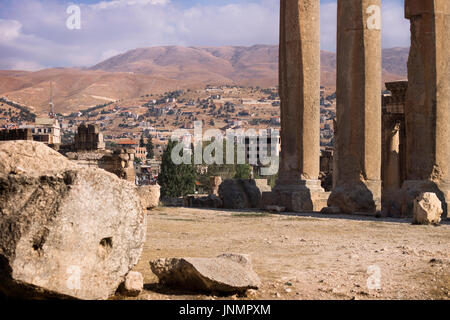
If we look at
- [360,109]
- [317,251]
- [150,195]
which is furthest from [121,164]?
[317,251]

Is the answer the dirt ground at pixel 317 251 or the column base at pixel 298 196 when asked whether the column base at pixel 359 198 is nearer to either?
the column base at pixel 298 196

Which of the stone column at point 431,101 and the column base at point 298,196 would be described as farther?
the column base at point 298,196

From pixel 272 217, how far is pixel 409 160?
434 cm

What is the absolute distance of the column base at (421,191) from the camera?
54.2 feet

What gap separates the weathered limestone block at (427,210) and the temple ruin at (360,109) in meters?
2.35

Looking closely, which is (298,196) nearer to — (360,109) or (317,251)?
(360,109)

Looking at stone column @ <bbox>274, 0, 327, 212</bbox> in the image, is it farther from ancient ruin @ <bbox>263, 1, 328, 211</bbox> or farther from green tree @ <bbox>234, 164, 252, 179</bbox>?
green tree @ <bbox>234, 164, 252, 179</bbox>

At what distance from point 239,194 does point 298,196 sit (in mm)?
2748

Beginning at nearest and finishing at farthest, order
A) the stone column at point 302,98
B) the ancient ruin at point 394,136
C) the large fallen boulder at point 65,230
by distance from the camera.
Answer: the large fallen boulder at point 65,230 → the stone column at point 302,98 → the ancient ruin at point 394,136

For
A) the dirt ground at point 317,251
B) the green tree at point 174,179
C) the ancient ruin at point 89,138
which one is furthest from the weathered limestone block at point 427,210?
the green tree at point 174,179

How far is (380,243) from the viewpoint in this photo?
10.6 meters

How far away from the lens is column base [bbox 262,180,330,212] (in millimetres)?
18844
